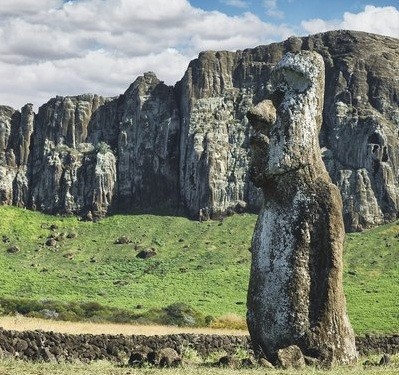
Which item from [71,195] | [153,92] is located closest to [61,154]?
[71,195]

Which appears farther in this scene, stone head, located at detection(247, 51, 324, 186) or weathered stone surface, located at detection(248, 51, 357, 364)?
stone head, located at detection(247, 51, 324, 186)

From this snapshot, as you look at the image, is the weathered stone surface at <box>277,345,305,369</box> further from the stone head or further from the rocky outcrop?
the stone head

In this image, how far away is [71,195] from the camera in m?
109

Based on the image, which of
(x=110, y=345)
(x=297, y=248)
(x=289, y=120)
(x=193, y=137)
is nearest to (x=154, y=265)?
(x=193, y=137)

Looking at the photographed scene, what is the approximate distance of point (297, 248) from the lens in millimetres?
17312

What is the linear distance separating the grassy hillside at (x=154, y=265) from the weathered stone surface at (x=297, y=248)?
114 feet

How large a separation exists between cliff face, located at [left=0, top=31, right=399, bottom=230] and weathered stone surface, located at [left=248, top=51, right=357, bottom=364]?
81560 mm

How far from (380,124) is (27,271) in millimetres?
45340

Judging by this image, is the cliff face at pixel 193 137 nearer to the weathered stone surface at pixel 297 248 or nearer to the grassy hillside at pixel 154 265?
the grassy hillside at pixel 154 265

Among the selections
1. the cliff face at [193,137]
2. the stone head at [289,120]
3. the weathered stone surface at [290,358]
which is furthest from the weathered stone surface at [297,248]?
the cliff face at [193,137]

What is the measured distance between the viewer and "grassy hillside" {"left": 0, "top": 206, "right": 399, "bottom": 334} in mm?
65750

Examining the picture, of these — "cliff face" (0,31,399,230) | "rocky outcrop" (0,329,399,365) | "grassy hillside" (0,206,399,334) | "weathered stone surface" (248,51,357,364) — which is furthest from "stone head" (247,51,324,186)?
"cliff face" (0,31,399,230)

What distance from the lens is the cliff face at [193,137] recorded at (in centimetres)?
10194

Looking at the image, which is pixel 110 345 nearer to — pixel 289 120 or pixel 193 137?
pixel 289 120
